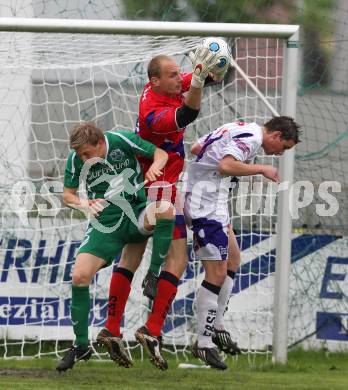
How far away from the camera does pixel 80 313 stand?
877 cm

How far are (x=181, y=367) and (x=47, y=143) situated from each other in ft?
8.26

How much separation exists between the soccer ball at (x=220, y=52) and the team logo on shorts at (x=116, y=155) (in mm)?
963

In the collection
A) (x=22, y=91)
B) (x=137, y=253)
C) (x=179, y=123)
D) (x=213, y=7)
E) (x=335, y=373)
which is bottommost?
(x=335, y=373)

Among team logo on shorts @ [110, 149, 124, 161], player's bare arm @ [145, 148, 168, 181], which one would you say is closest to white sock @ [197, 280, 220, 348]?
player's bare arm @ [145, 148, 168, 181]

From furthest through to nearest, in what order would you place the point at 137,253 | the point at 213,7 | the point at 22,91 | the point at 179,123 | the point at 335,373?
the point at 213,7 < the point at 22,91 < the point at 335,373 < the point at 137,253 < the point at 179,123

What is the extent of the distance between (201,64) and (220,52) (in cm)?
20

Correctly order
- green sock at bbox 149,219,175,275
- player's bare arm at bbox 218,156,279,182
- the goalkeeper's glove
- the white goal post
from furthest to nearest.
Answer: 1. the white goal post
2. green sock at bbox 149,219,175,275
3. player's bare arm at bbox 218,156,279,182
4. the goalkeeper's glove

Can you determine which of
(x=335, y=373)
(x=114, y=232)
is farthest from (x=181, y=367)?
(x=114, y=232)

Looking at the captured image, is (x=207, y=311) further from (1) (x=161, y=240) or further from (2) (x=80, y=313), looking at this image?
(2) (x=80, y=313)

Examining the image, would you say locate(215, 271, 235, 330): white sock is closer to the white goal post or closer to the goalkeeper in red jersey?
the goalkeeper in red jersey

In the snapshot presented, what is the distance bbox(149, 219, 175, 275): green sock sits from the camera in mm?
8547

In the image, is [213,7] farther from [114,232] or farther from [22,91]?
[114,232]

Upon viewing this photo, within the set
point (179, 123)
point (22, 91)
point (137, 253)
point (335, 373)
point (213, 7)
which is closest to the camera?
point (179, 123)

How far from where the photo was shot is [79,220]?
10.9 meters
